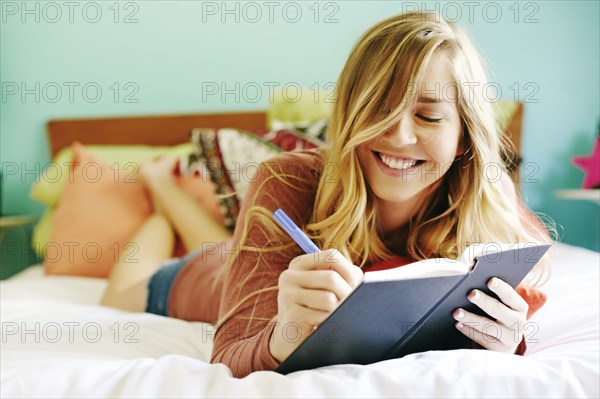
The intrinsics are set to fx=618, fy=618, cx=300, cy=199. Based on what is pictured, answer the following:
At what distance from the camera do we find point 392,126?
34.3 inches

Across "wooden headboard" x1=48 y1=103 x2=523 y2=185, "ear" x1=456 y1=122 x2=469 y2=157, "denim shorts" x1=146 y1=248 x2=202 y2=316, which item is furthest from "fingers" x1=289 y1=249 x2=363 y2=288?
"wooden headboard" x1=48 y1=103 x2=523 y2=185

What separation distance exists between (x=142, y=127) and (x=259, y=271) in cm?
147

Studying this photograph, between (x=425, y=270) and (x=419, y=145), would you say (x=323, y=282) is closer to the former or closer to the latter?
(x=425, y=270)

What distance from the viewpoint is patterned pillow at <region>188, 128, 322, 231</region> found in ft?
5.26

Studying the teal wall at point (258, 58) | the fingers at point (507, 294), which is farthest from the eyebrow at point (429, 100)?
the teal wall at point (258, 58)

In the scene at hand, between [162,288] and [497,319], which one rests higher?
[497,319]

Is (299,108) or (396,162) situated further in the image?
(299,108)

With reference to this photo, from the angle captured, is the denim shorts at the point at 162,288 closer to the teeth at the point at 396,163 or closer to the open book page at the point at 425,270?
the teeth at the point at 396,163

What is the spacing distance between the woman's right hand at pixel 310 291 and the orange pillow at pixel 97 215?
3.20ft

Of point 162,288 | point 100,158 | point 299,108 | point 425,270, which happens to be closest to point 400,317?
point 425,270

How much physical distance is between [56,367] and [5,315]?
1.95ft

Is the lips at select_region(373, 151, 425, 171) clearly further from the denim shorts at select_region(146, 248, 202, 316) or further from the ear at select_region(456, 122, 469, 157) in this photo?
the denim shorts at select_region(146, 248, 202, 316)

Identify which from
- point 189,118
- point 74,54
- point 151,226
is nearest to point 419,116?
point 151,226

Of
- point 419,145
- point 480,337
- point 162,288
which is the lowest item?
point 162,288
